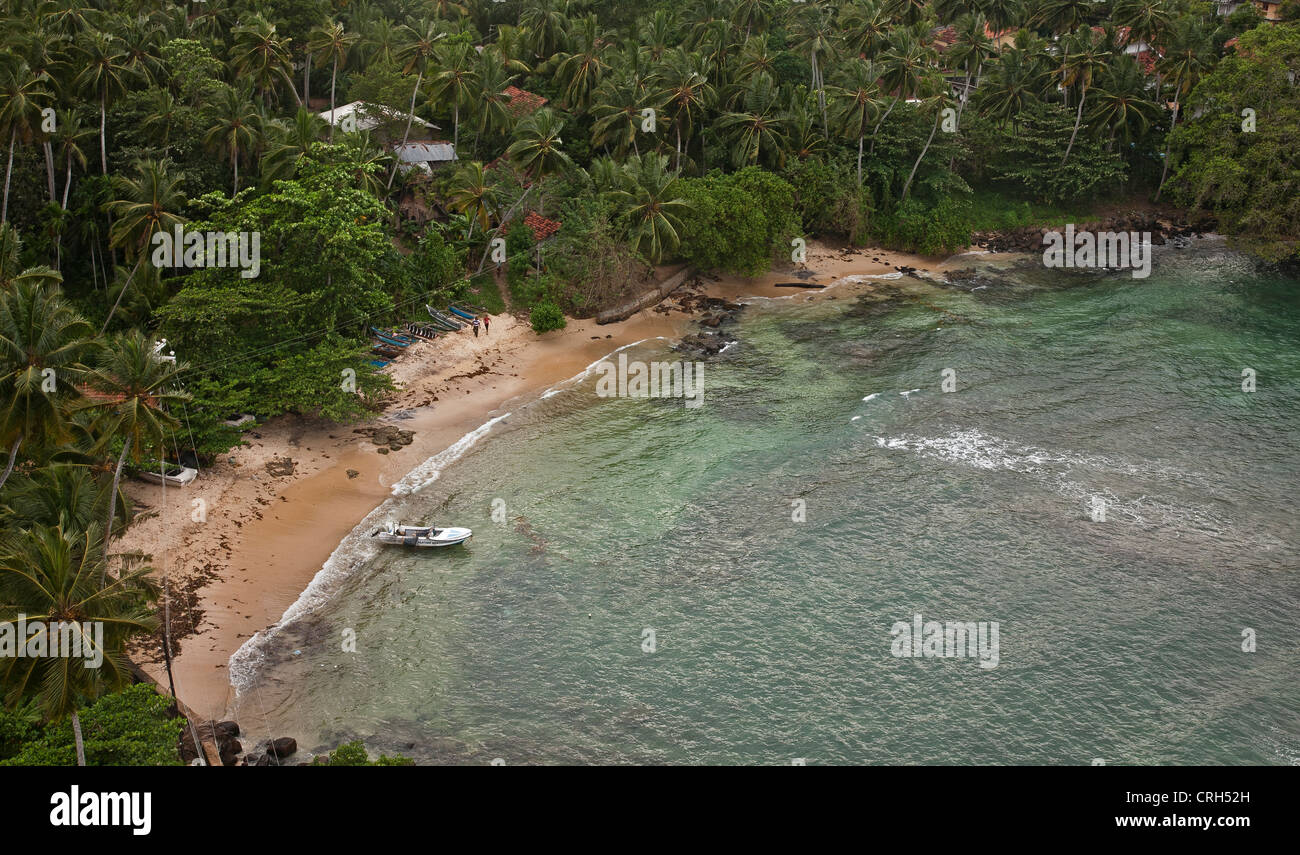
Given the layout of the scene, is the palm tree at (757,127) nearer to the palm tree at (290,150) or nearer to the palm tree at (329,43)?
the palm tree at (329,43)

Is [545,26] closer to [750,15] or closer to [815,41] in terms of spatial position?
[750,15]

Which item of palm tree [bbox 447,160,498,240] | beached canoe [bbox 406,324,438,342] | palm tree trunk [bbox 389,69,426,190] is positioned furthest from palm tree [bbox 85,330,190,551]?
palm tree trunk [bbox 389,69,426,190]

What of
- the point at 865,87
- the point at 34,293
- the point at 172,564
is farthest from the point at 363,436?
the point at 865,87

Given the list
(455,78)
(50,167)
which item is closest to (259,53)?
(455,78)

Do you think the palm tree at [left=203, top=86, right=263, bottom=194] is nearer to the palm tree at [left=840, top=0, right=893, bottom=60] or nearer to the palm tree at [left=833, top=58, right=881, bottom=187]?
the palm tree at [left=833, top=58, right=881, bottom=187]

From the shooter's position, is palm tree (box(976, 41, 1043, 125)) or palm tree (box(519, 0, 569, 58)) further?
palm tree (box(976, 41, 1043, 125))
